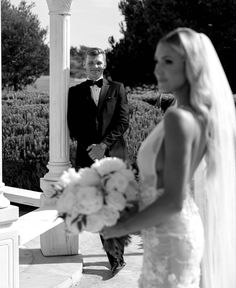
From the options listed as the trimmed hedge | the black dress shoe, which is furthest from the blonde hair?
the trimmed hedge

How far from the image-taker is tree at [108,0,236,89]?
24.9 m

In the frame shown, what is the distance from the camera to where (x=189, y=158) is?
229 centimetres

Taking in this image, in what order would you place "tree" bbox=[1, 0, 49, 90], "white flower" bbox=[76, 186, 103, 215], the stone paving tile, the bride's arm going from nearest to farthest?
the bride's arm, "white flower" bbox=[76, 186, 103, 215], the stone paving tile, "tree" bbox=[1, 0, 49, 90]

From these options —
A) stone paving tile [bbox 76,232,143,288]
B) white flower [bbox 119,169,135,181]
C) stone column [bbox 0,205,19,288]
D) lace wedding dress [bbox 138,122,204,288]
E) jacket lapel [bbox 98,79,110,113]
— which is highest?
jacket lapel [bbox 98,79,110,113]

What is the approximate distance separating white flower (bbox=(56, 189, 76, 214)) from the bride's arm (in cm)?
31

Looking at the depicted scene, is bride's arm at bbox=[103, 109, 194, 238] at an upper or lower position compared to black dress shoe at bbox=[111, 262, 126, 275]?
upper

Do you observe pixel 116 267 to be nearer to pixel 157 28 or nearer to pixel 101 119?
pixel 101 119

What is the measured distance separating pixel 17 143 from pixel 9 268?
4232mm

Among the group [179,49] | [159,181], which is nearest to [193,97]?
[179,49]

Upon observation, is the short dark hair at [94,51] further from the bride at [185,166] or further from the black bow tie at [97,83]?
the bride at [185,166]

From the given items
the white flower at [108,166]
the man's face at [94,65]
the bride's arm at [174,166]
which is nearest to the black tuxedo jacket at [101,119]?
the man's face at [94,65]

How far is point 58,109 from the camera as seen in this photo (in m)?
5.61

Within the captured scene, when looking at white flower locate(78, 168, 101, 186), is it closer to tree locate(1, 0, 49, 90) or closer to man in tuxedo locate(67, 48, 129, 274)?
man in tuxedo locate(67, 48, 129, 274)

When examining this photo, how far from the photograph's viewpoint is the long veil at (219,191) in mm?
2597
